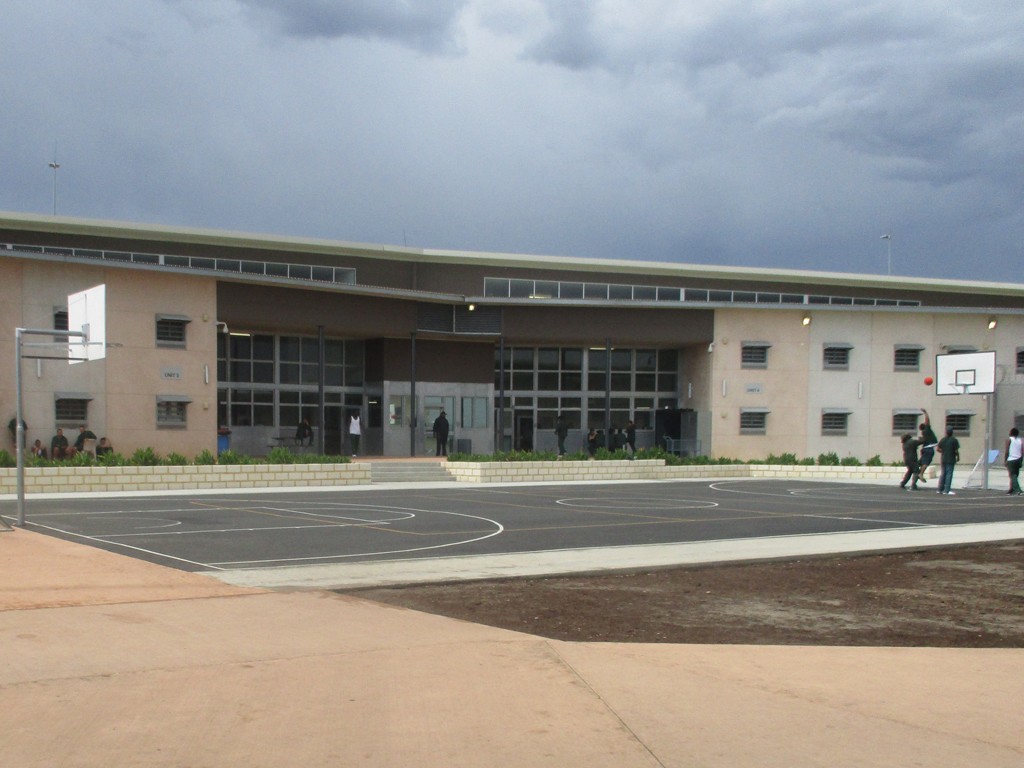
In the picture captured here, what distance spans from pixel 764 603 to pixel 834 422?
1365 inches

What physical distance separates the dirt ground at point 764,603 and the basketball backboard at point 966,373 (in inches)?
858

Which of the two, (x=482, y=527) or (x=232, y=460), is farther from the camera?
(x=232, y=460)

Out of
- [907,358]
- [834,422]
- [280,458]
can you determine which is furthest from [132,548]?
[907,358]

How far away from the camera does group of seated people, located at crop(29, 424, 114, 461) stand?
2972 centimetres

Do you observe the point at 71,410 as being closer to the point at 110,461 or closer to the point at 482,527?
the point at 110,461

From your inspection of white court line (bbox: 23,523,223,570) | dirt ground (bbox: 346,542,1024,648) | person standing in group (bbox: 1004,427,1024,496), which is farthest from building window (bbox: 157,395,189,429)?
person standing in group (bbox: 1004,427,1024,496)

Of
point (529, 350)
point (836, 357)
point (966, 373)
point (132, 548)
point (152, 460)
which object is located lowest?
point (132, 548)

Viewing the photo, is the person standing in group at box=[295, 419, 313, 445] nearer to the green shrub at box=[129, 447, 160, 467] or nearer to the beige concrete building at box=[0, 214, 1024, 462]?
the beige concrete building at box=[0, 214, 1024, 462]

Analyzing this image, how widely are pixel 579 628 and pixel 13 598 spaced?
5377 millimetres

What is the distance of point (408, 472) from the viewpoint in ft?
108

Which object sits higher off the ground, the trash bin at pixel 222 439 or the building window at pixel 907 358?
the building window at pixel 907 358

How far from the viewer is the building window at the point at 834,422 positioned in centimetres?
4303

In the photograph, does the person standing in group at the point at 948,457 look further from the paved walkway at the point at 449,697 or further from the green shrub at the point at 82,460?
the green shrub at the point at 82,460

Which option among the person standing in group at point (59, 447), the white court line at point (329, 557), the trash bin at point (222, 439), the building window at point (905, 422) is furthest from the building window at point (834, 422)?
the white court line at point (329, 557)
